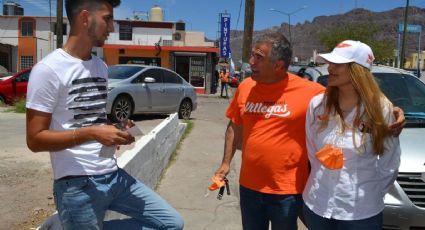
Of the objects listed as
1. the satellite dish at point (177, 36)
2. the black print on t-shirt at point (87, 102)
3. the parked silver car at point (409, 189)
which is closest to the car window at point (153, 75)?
the parked silver car at point (409, 189)

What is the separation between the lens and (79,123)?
101 inches

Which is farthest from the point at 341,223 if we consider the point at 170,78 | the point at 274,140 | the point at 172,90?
the point at 170,78

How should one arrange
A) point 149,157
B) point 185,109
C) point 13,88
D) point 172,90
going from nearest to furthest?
point 149,157, point 172,90, point 185,109, point 13,88

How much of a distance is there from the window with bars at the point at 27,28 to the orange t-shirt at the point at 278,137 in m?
52.8

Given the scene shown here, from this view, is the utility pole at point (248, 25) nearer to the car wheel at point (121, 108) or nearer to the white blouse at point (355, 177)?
the car wheel at point (121, 108)

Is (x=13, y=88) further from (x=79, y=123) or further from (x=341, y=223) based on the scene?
(x=341, y=223)

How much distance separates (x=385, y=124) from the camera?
108 inches

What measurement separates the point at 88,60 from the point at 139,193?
30.5 inches

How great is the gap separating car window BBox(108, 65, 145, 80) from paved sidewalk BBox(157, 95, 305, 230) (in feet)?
12.2

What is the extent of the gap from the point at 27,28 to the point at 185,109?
4182 centimetres

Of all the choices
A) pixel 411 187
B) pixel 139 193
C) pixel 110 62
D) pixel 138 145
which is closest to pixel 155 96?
pixel 138 145

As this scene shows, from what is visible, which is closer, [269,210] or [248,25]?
[269,210]

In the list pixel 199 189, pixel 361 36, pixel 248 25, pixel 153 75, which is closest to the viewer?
pixel 199 189

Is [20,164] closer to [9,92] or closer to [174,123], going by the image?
[174,123]
